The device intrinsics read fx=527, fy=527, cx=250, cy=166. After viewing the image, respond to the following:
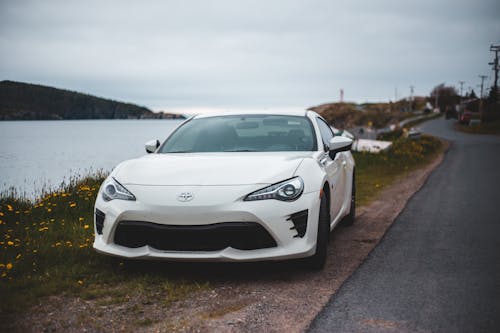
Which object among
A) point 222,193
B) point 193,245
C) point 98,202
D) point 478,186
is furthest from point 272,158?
point 478,186

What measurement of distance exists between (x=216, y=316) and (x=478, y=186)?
895cm

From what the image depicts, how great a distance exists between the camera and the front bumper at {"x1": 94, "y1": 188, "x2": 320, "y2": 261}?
13.3 feet

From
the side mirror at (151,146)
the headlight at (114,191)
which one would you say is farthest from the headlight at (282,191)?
the side mirror at (151,146)

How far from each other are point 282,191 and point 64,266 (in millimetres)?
2210

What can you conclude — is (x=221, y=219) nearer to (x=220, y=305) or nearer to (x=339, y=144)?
(x=220, y=305)

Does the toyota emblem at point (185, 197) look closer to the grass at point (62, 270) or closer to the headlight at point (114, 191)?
the headlight at point (114, 191)

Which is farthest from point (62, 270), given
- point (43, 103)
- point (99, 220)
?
point (43, 103)

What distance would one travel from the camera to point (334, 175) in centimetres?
552

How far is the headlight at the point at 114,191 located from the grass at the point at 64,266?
27.6 inches

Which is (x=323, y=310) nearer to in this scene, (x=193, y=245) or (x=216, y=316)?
(x=216, y=316)

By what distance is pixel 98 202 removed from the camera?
14.8ft

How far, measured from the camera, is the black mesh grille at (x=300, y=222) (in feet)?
13.8

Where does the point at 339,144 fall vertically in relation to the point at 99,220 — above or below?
above

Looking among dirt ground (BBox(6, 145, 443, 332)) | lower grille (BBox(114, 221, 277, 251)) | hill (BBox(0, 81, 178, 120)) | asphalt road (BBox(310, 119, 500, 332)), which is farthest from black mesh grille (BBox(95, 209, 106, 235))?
hill (BBox(0, 81, 178, 120))
